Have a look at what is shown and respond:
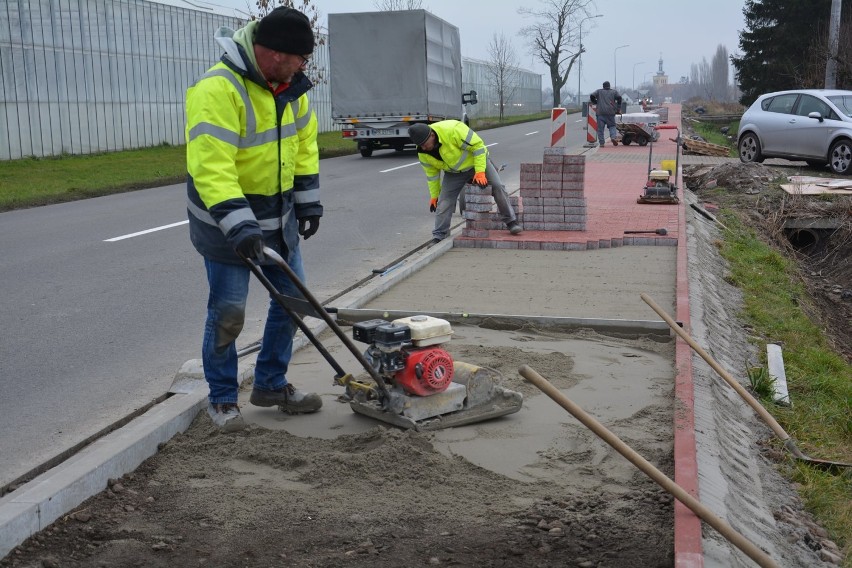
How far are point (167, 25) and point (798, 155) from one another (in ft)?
64.6

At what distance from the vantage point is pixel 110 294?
870 cm

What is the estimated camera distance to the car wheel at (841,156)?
1830cm

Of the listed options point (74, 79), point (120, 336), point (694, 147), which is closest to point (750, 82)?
point (694, 147)

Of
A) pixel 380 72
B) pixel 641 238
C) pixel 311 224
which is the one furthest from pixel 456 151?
pixel 380 72

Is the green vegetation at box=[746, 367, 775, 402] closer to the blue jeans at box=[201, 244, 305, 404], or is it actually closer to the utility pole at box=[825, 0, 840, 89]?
the blue jeans at box=[201, 244, 305, 404]

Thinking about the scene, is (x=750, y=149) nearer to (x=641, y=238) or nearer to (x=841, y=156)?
(x=841, y=156)

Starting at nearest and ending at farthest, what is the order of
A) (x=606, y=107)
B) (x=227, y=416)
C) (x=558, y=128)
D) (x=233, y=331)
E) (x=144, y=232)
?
(x=233, y=331) < (x=227, y=416) < (x=144, y=232) < (x=558, y=128) < (x=606, y=107)

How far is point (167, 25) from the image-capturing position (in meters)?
29.9

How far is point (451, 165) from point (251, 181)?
668 cm

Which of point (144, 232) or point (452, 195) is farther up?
point (452, 195)

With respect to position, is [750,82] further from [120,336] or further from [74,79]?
[120,336]

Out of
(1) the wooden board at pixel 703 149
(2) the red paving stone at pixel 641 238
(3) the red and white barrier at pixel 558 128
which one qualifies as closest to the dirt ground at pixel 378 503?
(2) the red paving stone at pixel 641 238

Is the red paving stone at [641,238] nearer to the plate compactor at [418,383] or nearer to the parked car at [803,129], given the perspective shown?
the plate compactor at [418,383]

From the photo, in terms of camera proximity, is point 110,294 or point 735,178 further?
point 735,178
